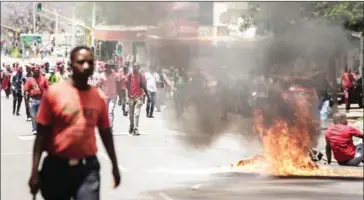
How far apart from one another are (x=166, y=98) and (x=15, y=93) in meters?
1.13

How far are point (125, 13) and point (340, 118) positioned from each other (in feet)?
8.10

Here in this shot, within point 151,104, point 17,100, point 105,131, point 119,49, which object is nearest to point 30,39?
point 17,100

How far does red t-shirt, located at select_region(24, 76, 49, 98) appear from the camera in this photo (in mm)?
4955

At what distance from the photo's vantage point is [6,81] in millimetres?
5086

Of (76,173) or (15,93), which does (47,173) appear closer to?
(76,173)

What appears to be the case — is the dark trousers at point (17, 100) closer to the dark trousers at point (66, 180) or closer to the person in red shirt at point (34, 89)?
the person in red shirt at point (34, 89)

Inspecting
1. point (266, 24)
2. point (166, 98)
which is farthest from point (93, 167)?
point (266, 24)

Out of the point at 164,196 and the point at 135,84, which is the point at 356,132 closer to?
the point at 164,196

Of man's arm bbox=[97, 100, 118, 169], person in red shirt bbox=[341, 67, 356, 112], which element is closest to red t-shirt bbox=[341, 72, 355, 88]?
person in red shirt bbox=[341, 67, 356, 112]

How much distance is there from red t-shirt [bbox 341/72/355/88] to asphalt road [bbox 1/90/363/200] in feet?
2.77

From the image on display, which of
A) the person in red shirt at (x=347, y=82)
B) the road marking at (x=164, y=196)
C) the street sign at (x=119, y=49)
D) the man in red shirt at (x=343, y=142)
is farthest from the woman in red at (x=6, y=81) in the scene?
the man in red shirt at (x=343, y=142)

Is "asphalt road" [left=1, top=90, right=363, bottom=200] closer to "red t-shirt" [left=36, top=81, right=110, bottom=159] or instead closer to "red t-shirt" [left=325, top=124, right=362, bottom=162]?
Answer: "red t-shirt" [left=325, top=124, right=362, bottom=162]

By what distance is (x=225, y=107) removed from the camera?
6.20 metres

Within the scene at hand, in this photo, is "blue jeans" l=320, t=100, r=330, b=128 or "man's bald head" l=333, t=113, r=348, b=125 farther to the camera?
"man's bald head" l=333, t=113, r=348, b=125
